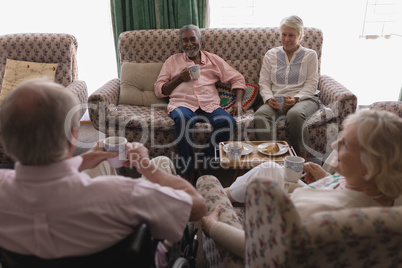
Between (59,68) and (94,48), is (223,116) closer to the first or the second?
(59,68)

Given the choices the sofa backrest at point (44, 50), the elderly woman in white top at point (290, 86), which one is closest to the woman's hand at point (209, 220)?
the elderly woman in white top at point (290, 86)

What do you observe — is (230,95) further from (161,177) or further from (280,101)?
(161,177)

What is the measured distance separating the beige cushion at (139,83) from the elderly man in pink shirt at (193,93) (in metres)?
0.09

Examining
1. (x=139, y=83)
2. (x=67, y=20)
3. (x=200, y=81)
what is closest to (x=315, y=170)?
(x=200, y=81)

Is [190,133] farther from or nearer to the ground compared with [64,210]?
nearer to the ground

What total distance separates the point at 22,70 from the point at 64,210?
265 cm

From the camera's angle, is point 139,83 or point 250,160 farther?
point 139,83

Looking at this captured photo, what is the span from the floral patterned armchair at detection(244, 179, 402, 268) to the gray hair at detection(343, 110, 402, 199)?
19cm

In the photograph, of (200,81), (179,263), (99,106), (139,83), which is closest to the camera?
(179,263)

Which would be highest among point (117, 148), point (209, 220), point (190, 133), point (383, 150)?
point (383, 150)

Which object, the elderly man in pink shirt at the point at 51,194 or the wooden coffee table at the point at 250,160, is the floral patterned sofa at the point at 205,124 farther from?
the elderly man in pink shirt at the point at 51,194

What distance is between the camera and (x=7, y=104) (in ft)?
2.67

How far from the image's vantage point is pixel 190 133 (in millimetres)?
2525

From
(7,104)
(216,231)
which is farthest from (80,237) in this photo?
(216,231)
